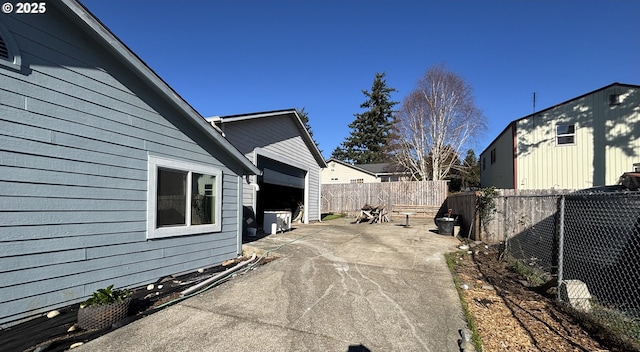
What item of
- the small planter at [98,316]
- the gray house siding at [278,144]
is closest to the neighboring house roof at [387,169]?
the gray house siding at [278,144]

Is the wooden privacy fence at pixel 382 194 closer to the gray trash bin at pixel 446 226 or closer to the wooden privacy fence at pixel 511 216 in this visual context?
the gray trash bin at pixel 446 226

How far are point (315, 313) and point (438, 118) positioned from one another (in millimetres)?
21460

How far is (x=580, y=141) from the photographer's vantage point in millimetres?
13742

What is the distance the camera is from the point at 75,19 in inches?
165

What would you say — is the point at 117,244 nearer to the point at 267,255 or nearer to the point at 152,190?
the point at 152,190

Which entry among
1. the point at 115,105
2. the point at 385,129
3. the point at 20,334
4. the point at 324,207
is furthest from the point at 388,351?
the point at 385,129

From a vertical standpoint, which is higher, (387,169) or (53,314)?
(387,169)

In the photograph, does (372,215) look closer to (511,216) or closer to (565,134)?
(511,216)

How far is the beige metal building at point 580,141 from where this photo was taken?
13.1m

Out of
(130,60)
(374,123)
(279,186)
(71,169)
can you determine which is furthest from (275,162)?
(374,123)

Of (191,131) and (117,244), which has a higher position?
(191,131)

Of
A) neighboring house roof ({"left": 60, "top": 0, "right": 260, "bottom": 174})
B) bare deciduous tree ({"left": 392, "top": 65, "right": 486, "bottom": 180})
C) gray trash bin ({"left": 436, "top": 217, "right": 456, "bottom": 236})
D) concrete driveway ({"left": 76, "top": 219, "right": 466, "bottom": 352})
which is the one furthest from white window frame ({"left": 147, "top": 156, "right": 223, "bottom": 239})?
bare deciduous tree ({"left": 392, "top": 65, "right": 486, "bottom": 180})

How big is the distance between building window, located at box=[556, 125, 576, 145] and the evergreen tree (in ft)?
99.4

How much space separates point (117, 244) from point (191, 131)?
250cm
